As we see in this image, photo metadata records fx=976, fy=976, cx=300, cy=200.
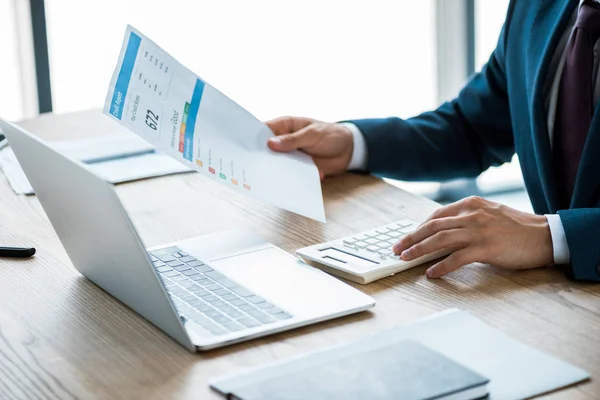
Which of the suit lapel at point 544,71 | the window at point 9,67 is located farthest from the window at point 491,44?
the suit lapel at point 544,71

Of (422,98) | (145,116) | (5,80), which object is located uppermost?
(145,116)

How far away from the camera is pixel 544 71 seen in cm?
162

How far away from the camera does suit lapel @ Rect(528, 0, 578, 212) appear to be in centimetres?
161

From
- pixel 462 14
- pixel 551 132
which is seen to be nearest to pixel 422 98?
pixel 462 14

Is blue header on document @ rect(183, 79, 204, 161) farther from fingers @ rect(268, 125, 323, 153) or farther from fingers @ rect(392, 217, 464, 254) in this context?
→ fingers @ rect(392, 217, 464, 254)

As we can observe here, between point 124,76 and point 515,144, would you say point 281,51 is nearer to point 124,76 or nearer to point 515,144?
point 515,144

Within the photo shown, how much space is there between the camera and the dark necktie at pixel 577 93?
4.99ft

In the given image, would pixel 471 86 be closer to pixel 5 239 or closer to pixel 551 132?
pixel 551 132

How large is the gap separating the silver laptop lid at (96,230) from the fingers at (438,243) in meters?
0.33

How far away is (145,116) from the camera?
129cm

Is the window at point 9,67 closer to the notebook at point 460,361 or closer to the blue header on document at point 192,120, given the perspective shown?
the blue header on document at point 192,120

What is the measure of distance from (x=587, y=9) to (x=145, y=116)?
2.32ft

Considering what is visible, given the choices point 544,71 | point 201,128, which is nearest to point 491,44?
point 544,71

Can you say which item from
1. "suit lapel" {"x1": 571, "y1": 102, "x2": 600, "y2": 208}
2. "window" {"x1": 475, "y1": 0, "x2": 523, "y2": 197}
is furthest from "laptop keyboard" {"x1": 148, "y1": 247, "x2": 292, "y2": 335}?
"window" {"x1": 475, "y1": 0, "x2": 523, "y2": 197}
